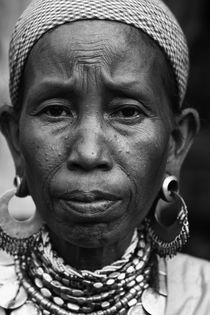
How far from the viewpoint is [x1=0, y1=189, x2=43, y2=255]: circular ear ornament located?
3.51 m

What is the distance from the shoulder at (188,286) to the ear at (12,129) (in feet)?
2.73

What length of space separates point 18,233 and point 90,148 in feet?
2.21

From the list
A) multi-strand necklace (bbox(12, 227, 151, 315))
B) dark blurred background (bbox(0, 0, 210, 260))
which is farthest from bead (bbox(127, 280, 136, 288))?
dark blurred background (bbox(0, 0, 210, 260))

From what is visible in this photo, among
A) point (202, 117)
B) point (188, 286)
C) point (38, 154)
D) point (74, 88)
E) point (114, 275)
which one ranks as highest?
point (74, 88)

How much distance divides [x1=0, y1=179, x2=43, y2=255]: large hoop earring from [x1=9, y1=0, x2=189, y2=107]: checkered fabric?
532mm

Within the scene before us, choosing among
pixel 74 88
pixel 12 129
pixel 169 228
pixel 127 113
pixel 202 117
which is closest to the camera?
pixel 74 88

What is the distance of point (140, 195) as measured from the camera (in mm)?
3240

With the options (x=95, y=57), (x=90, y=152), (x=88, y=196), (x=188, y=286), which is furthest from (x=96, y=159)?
(x=188, y=286)

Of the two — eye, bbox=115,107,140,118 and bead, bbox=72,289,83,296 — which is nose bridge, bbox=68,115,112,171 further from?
bead, bbox=72,289,83,296

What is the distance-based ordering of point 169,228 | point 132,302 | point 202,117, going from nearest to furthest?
1. point 132,302
2. point 169,228
3. point 202,117

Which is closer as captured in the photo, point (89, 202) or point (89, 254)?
point (89, 202)

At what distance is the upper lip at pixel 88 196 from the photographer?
308 centimetres

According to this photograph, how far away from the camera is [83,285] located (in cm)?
332

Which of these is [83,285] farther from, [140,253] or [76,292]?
[140,253]
